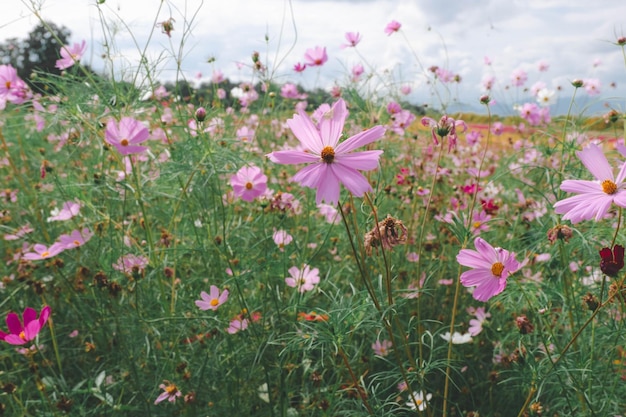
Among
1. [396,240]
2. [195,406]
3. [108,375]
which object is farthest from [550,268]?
[108,375]

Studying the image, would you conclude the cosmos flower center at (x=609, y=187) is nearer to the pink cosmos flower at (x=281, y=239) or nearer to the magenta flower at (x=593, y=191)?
the magenta flower at (x=593, y=191)

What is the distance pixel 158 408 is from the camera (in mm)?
1158

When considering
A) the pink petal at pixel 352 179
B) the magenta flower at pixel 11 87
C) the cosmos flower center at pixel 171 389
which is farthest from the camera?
the magenta flower at pixel 11 87

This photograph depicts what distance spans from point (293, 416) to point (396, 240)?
2.12ft

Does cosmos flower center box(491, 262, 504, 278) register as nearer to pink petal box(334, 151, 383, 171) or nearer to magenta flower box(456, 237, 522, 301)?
magenta flower box(456, 237, 522, 301)

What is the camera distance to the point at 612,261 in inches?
26.0

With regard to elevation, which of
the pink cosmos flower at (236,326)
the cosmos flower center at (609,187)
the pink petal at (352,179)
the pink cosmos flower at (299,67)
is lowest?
the pink cosmos flower at (236,326)

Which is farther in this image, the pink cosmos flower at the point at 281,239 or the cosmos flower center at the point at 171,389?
the pink cosmos flower at the point at 281,239

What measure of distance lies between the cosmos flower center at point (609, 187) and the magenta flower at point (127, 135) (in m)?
0.87

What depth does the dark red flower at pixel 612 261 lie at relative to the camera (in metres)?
0.66

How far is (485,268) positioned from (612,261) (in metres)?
0.17

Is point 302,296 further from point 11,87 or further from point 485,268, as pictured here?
point 11,87

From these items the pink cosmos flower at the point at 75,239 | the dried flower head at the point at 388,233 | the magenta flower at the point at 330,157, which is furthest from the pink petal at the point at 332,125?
the pink cosmos flower at the point at 75,239

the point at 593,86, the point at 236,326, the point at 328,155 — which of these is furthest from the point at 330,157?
the point at 593,86
